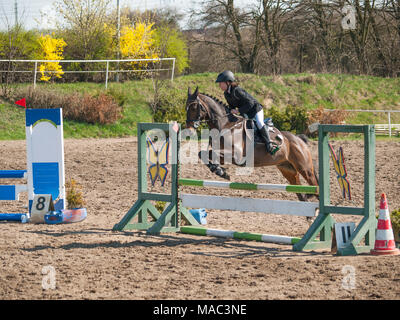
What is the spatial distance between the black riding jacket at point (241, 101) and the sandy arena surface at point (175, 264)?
1.48m

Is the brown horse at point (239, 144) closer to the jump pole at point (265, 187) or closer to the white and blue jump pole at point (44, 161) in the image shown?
the jump pole at point (265, 187)

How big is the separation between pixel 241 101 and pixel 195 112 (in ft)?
2.00

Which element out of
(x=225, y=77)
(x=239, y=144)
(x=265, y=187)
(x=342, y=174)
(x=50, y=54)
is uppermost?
(x=50, y=54)

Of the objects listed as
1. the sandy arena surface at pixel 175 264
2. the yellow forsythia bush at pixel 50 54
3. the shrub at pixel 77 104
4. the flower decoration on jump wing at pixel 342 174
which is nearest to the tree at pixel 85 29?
the yellow forsythia bush at pixel 50 54

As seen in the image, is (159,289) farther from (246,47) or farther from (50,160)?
(246,47)

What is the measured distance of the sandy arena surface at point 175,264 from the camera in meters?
4.12

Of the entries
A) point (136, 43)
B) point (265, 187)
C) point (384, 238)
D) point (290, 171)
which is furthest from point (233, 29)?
point (384, 238)

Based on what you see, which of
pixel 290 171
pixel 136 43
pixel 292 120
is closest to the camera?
pixel 290 171

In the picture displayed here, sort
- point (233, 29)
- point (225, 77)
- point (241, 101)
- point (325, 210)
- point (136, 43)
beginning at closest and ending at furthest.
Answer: point (325, 210) < point (225, 77) < point (241, 101) < point (136, 43) < point (233, 29)

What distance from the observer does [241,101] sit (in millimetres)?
7055

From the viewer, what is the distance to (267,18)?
25422 mm

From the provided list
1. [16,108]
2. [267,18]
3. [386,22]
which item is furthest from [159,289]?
[386,22]

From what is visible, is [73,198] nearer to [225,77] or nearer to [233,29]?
[225,77]
